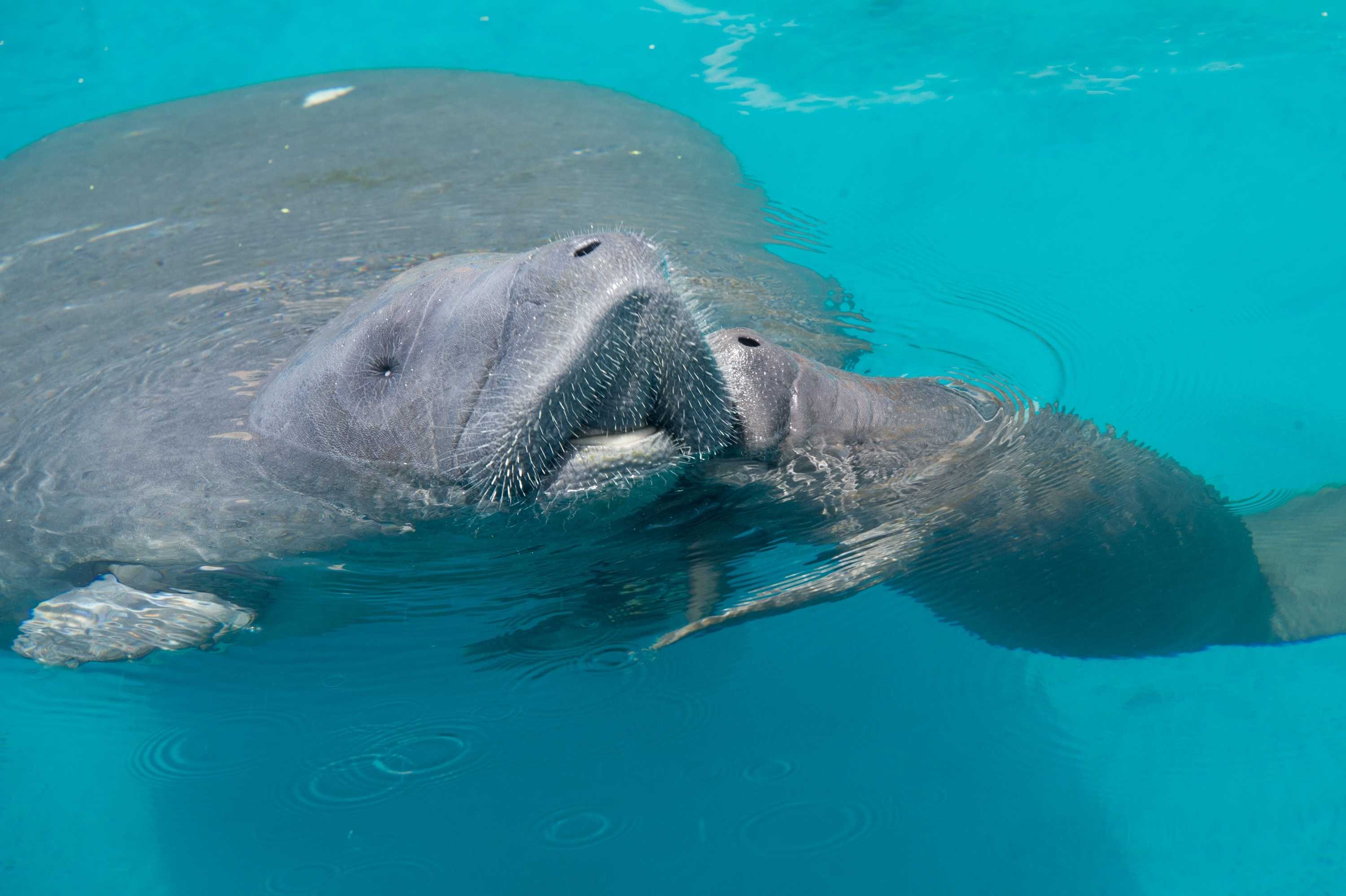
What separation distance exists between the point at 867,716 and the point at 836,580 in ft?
3.89

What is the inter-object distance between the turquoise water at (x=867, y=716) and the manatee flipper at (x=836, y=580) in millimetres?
420

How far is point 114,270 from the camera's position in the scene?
5.09 m

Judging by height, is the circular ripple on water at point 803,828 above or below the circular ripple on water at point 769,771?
below

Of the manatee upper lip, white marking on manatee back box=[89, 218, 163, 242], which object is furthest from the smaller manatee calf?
white marking on manatee back box=[89, 218, 163, 242]

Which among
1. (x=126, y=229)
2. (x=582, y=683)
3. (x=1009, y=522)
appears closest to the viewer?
(x=1009, y=522)

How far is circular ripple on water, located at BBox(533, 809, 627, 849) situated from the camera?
15.3ft

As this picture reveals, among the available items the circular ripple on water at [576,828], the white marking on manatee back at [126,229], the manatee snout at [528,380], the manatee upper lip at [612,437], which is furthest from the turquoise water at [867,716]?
the white marking on manatee back at [126,229]

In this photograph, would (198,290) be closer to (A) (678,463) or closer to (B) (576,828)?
(A) (678,463)

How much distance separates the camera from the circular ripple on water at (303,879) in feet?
15.1

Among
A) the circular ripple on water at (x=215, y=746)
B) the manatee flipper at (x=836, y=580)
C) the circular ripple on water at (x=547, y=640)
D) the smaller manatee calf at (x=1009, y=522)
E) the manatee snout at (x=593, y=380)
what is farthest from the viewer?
the circular ripple on water at (x=215, y=746)

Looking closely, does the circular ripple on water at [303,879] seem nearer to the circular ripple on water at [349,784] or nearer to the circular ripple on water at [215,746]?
the circular ripple on water at [349,784]

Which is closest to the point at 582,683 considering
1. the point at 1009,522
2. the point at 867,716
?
the point at 867,716

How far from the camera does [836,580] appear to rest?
13.9 ft

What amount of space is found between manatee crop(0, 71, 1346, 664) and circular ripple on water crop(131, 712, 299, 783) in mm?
736
